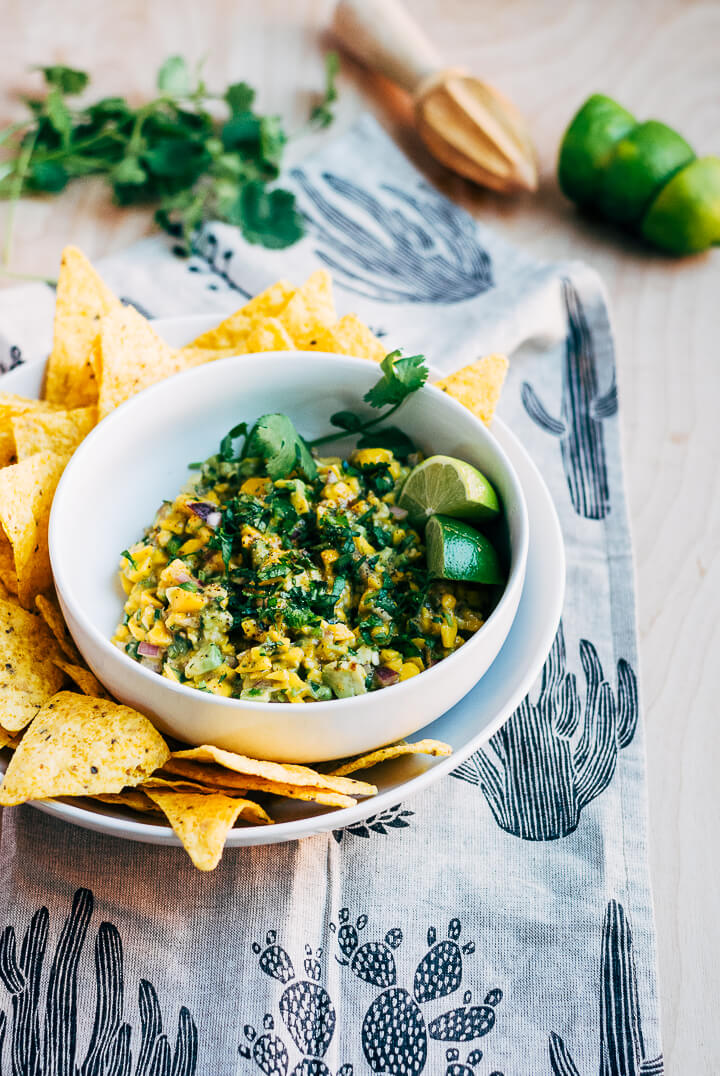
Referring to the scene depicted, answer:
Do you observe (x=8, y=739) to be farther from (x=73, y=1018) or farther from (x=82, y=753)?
A: (x=73, y=1018)

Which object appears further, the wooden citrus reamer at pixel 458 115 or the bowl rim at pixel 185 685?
the wooden citrus reamer at pixel 458 115

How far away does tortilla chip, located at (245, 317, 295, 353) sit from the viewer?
2.07 metres

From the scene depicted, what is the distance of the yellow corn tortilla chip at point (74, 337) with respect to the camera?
209 cm

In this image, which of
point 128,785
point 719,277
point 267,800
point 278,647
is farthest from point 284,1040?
point 719,277

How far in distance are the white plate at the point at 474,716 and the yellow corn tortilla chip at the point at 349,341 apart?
0.33 metres

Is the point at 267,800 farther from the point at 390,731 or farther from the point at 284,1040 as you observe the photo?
the point at 284,1040

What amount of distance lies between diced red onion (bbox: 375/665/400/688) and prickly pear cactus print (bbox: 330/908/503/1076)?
17.3 inches

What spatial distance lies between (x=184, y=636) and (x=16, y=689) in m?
0.31

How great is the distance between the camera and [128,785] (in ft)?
5.13

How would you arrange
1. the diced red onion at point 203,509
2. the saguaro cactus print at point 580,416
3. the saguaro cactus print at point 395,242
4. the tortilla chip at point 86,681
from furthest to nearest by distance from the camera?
the saguaro cactus print at point 395,242
the saguaro cactus print at point 580,416
the diced red onion at point 203,509
the tortilla chip at point 86,681

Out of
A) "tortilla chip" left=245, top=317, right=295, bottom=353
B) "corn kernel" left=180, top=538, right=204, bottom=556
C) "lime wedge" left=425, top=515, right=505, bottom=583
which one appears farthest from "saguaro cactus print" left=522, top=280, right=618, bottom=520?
"corn kernel" left=180, top=538, right=204, bottom=556

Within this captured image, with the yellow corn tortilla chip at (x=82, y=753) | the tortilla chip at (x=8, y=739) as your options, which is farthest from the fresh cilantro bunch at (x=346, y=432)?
the tortilla chip at (x=8, y=739)

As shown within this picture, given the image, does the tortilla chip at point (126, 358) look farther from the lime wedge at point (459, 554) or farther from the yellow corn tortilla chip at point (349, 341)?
the lime wedge at point (459, 554)

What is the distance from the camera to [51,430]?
1951 mm
